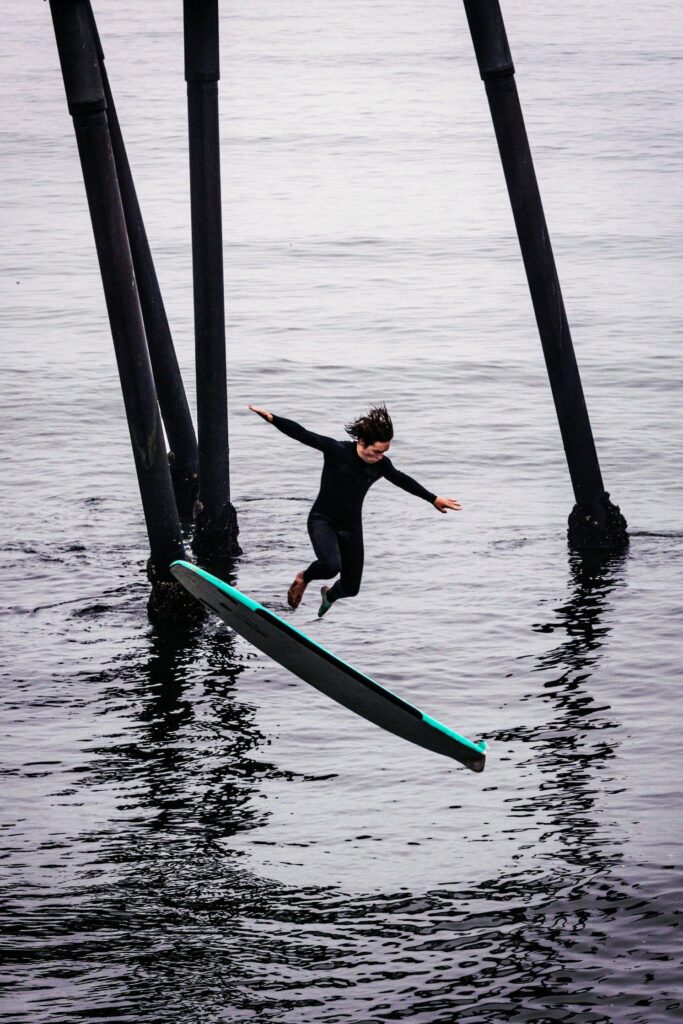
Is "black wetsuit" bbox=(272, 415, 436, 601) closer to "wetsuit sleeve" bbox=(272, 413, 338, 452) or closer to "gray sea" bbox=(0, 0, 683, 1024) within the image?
"wetsuit sleeve" bbox=(272, 413, 338, 452)

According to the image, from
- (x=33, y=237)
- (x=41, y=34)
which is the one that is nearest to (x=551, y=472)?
(x=33, y=237)

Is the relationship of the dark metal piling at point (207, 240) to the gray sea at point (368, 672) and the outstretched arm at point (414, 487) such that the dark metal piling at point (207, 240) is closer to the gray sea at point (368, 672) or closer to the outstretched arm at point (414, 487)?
the gray sea at point (368, 672)

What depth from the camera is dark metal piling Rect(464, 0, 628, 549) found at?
14898mm

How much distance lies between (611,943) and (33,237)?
32747mm

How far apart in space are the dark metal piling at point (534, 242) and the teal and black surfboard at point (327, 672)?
4715mm

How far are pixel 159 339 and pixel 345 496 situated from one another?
5403mm

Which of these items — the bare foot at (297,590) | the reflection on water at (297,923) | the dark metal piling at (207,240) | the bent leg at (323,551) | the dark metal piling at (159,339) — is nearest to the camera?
the reflection on water at (297,923)

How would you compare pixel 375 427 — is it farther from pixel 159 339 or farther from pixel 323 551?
pixel 159 339

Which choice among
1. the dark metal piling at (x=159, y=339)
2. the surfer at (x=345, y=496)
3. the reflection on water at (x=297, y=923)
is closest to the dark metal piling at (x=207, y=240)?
the dark metal piling at (x=159, y=339)

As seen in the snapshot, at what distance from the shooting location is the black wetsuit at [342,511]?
12.3 metres

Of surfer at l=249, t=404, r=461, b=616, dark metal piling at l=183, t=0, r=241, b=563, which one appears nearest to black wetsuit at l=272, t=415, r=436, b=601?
surfer at l=249, t=404, r=461, b=616

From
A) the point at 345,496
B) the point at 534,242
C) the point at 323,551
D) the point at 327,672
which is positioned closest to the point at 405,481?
the point at 345,496

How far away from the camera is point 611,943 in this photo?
10039 mm

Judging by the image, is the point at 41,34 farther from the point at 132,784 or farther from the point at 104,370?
the point at 132,784
